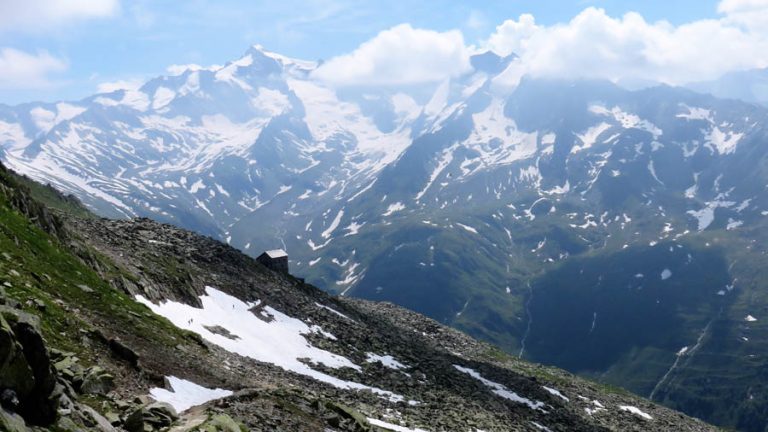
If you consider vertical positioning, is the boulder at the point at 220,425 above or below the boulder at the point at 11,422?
below

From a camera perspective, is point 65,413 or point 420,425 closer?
point 65,413

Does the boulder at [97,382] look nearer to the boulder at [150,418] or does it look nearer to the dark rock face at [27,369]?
the boulder at [150,418]

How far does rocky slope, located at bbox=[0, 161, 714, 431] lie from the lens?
2584 centimetres

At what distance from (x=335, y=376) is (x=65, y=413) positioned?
42699 millimetres

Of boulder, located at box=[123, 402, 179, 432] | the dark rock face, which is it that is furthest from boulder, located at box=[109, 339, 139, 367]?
the dark rock face

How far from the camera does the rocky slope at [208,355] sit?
25.8 m

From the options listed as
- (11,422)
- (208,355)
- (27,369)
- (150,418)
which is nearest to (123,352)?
(150,418)

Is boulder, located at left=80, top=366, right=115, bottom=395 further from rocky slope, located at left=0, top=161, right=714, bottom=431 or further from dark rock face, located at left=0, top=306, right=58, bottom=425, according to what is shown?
dark rock face, located at left=0, top=306, right=58, bottom=425

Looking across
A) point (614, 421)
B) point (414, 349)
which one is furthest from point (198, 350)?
point (614, 421)

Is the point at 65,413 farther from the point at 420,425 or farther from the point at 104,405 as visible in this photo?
the point at 420,425

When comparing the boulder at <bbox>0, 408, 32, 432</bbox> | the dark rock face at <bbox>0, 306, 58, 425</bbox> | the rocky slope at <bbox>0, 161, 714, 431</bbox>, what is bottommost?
the rocky slope at <bbox>0, 161, 714, 431</bbox>

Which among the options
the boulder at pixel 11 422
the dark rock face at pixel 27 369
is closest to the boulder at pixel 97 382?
the dark rock face at pixel 27 369

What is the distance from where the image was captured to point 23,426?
17.8 meters

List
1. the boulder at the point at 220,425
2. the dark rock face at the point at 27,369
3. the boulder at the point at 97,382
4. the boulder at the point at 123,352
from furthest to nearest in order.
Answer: the boulder at the point at 123,352 → the boulder at the point at 97,382 → the boulder at the point at 220,425 → the dark rock face at the point at 27,369
